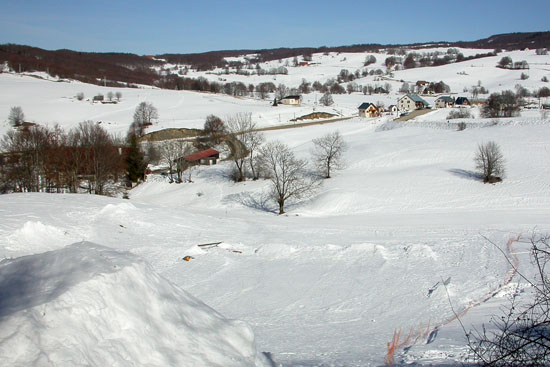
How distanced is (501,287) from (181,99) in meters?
109

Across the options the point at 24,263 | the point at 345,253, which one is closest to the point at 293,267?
the point at 345,253

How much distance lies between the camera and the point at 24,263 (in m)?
7.00

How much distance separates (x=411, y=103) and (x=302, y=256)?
92.4 m

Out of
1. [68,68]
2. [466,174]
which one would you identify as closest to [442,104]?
[466,174]

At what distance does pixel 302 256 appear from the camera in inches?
800

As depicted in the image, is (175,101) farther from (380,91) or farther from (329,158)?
(329,158)

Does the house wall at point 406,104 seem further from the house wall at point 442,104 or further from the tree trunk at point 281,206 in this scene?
the tree trunk at point 281,206

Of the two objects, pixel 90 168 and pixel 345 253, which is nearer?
pixel 345 253

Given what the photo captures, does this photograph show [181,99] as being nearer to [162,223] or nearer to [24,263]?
[162,223]

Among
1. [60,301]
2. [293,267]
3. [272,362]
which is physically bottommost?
[293,267]

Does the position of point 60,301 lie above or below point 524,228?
above

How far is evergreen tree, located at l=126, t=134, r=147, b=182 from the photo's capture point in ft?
170

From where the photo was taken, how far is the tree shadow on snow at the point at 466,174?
3962 cm

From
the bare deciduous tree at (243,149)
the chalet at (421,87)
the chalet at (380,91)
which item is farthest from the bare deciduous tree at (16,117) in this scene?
the chalet at (421,87)
